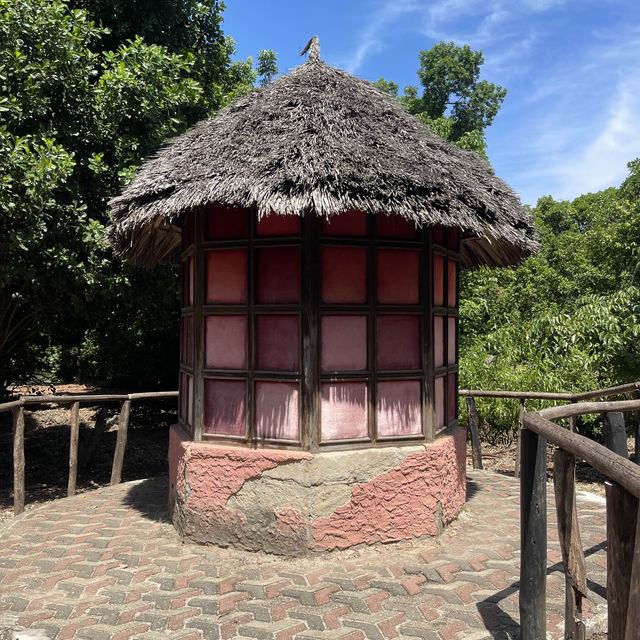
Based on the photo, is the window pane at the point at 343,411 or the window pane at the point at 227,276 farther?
the window pane at the point at 227,276

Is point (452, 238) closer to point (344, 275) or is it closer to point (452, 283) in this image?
point (452, 283)

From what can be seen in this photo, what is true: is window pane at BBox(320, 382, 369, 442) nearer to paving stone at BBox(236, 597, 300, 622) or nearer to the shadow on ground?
paving stone at BBox(236, 597, 300, 622)

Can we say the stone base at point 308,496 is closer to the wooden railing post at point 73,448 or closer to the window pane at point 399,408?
the window pane at point 399,408

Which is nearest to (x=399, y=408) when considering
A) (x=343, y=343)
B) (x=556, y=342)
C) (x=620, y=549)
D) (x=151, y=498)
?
(x=343, y=343)

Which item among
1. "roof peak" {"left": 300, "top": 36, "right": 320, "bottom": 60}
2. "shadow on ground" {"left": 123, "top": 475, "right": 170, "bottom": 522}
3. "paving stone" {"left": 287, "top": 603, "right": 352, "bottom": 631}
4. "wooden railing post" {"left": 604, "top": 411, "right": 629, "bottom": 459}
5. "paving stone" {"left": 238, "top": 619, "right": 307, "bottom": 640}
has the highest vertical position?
"roof peak" {"left": 300, "top": 36, "right": 320, "bottom": 60}

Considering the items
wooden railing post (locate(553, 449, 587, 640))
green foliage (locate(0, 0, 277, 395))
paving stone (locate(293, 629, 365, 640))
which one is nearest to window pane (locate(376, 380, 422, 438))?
paving stone (locate(293, 629, 365, 640))

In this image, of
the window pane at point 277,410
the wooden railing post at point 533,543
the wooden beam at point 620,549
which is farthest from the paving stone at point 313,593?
the wooden beam at point 620,549

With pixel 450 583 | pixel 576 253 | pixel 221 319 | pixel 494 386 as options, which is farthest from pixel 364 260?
pixel 576 253

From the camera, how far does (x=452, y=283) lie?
5242mm

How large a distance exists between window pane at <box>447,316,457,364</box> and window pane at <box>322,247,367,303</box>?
4.09ft

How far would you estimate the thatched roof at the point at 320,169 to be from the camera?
3750mm

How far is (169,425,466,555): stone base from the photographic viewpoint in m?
4.00

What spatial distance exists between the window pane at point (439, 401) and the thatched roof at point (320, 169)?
1378mm

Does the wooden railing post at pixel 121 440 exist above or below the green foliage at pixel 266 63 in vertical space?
below
